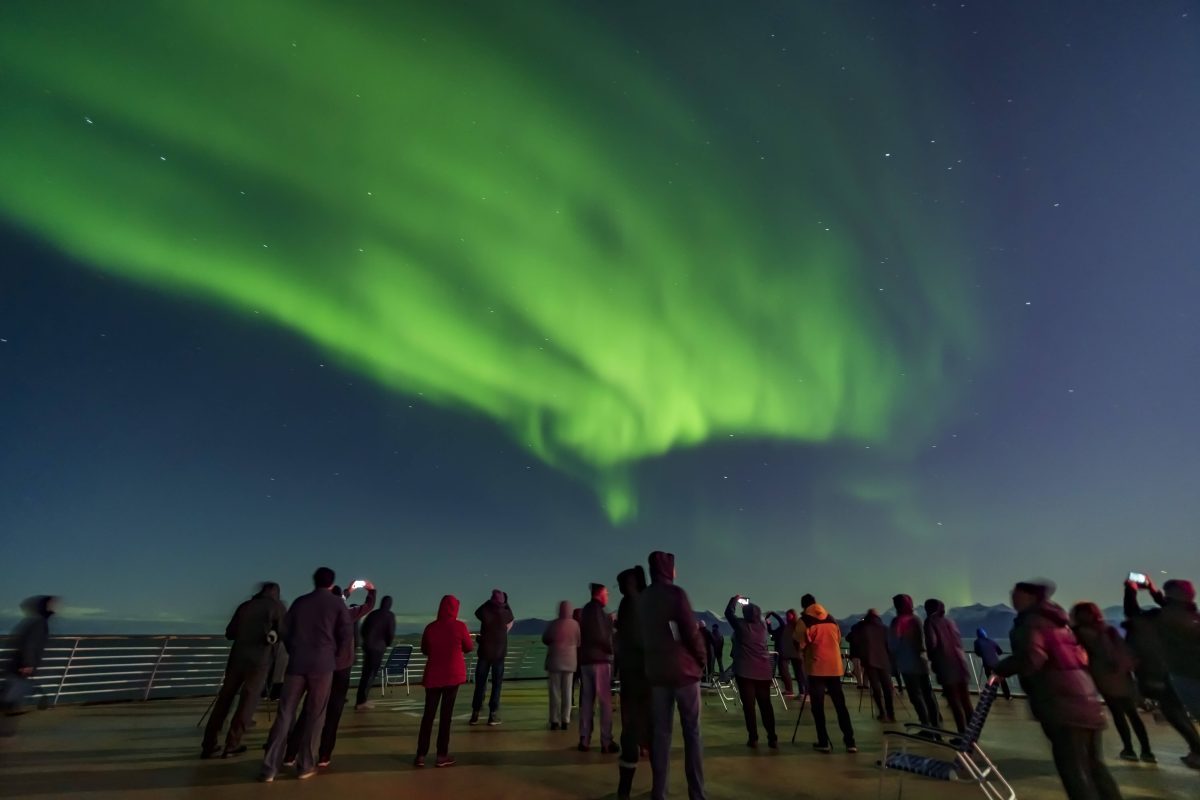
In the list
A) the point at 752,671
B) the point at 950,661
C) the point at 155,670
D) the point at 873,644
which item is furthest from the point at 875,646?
the point at 155,670

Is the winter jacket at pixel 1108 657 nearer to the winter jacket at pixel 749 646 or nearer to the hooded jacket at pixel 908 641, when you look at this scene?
the hooded jacket at pixel 908 641

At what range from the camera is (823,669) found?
741 centimetres

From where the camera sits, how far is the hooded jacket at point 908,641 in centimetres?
841

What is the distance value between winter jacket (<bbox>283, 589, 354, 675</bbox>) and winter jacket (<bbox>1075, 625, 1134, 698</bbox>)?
7414mm

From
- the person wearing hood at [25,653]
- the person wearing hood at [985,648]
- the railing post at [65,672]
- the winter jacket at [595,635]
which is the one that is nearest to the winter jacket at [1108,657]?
the winter jacket at [595,635]

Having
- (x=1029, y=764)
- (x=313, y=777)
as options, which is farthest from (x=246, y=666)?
(x=1029, y=764)

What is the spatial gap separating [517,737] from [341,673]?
109 inches

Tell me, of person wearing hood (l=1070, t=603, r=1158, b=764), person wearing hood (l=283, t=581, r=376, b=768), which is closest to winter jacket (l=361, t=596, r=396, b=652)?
person wearing hood (l=283, t=581, r=376, b=768)

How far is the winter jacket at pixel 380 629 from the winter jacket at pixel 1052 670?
9.37 m

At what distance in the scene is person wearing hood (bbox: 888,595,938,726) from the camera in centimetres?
838

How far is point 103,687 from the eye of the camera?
1071cm

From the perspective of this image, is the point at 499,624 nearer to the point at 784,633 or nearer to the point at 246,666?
the point at 246,666

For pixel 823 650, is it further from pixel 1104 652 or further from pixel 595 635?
pixel 595 635

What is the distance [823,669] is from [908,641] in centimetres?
194
